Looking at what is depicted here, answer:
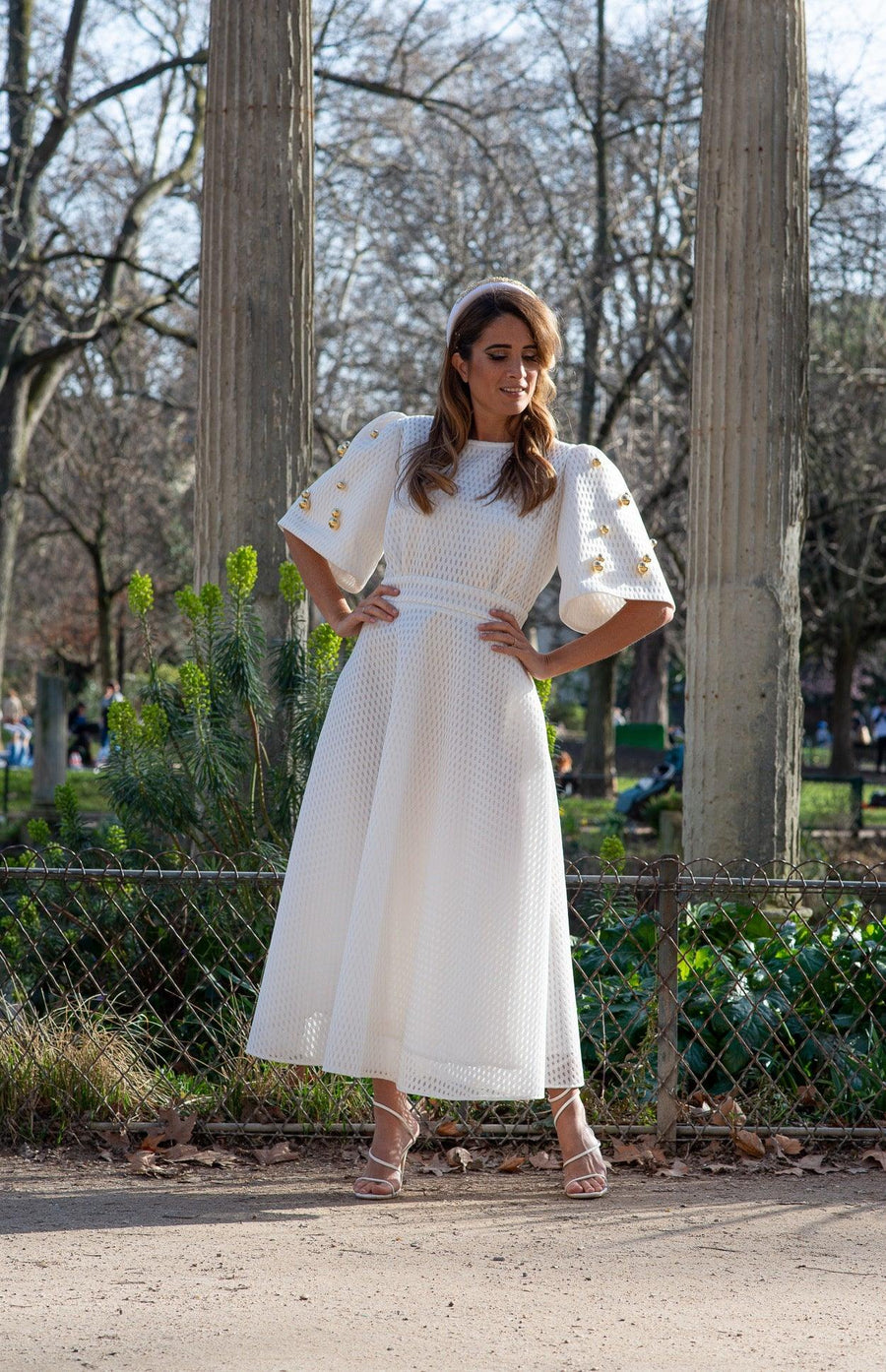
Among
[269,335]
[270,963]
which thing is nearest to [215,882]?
[270,963]

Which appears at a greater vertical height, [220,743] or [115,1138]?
[220,743]

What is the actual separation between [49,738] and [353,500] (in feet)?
38.9

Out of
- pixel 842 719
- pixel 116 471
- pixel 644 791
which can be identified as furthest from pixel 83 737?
pixel 644 791

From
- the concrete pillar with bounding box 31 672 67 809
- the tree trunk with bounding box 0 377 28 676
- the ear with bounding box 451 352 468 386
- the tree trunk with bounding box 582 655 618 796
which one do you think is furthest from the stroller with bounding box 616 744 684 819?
the ear with bounding box 451 352 468 386

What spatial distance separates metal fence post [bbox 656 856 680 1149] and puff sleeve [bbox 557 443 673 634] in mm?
876

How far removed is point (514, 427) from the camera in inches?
145

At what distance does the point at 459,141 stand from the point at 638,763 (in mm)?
10970

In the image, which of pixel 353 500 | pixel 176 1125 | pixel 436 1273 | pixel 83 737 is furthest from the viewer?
pixel 83 737

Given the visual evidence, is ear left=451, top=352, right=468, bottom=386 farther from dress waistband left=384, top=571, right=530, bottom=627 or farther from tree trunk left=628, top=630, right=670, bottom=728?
tree trunk left=628, top=630, right=670, bottom=728

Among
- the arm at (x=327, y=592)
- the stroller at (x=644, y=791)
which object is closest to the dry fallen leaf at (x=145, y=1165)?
the arm at (x=327, y=592)

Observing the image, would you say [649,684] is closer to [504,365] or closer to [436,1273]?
[504,365]

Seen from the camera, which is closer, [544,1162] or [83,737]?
[544,1162]

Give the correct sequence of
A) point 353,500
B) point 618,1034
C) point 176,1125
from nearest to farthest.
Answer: point 353,500 → point 176,1125 → point 618,1034

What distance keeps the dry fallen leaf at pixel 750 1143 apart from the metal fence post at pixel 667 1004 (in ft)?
0.57
